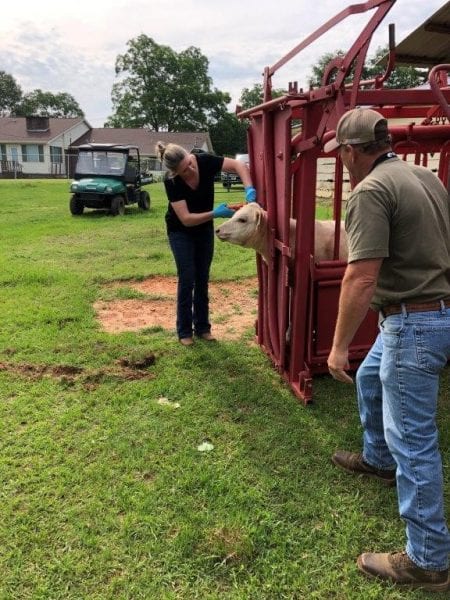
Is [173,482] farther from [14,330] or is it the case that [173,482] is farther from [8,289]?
[8,289]

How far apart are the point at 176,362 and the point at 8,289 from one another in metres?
3.64

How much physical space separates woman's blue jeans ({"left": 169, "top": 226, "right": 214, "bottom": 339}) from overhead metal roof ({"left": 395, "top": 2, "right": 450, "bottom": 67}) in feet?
10.7

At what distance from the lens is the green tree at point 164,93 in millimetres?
63906

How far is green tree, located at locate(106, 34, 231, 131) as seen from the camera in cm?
6391

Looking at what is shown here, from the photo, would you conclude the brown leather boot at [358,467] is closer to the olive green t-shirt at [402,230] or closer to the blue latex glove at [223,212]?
the olive green t-shirt at [402,230]

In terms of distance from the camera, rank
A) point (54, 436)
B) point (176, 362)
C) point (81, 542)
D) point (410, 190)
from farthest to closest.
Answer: point (176, 362) < point (54, 436) < point (81, 542) < point (410, 190)

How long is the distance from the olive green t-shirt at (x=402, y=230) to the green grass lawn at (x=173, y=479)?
50.7 inches

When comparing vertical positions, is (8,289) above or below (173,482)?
above

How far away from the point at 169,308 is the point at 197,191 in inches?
80.2

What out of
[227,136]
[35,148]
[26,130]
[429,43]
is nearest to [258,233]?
[429,43]

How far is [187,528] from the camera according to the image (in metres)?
2.65

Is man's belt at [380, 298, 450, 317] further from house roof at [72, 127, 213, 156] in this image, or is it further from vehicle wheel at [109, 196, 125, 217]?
house roof at [72, 127, 213, 156]

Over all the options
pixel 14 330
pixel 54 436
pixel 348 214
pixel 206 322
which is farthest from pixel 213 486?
pixel 14 330

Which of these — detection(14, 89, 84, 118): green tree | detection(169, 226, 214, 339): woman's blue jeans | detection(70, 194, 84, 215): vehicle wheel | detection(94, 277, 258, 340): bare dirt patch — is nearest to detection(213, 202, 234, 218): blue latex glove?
detection(169, 226, 214, 339): woman's blue jeans
